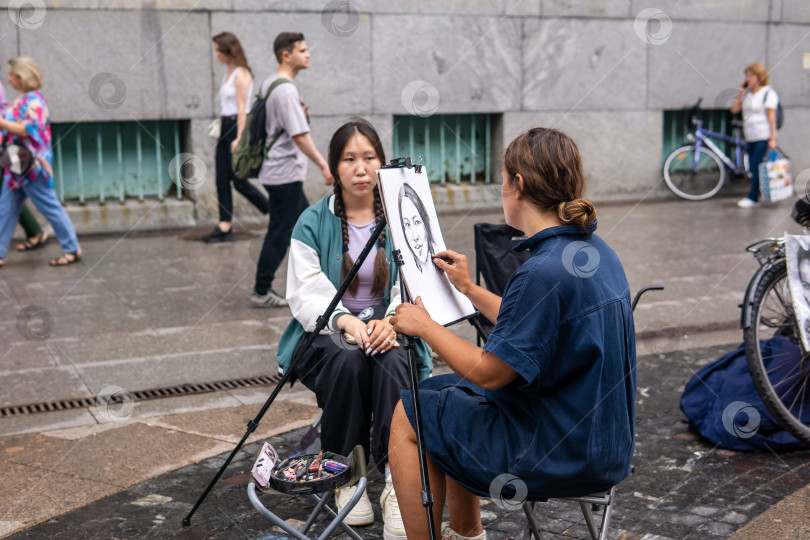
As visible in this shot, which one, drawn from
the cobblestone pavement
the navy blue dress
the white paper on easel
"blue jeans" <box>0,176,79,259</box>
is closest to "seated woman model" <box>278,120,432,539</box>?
the cobblestone pavement

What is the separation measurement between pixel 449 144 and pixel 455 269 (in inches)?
349

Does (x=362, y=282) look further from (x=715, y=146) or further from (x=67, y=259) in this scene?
(x=715, y=146)

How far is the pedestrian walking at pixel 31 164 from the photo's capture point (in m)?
7.81

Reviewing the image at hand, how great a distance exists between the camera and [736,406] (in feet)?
13.5

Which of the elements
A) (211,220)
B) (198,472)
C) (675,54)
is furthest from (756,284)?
(675,54)

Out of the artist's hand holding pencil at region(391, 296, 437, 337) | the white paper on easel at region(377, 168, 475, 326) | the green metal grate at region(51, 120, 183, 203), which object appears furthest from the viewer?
the green metal grate at region(51, 120, 183, 203)

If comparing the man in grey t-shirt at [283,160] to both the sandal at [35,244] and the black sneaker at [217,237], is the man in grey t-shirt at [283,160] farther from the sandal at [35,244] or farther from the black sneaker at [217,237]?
the sandal at [35,244]

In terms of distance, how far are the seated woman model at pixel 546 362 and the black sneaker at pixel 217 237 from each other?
682 centimetres

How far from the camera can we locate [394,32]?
10672mm

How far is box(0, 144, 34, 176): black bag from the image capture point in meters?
7.79

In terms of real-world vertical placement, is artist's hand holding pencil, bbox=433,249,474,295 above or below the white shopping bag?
above

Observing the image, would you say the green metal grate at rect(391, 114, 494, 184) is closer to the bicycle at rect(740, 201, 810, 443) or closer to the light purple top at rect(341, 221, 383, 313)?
the bicycle at rect(740, 201, 810, 443)

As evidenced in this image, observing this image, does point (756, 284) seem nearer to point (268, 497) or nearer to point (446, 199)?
point (268, 497)

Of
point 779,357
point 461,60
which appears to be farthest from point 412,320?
point 461,60
